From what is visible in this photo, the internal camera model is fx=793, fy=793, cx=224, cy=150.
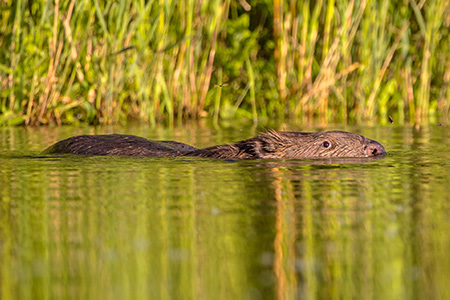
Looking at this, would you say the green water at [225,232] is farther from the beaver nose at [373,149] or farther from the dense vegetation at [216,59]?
the dense vegetation at [216,59]

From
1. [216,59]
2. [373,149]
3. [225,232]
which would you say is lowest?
[225,232]

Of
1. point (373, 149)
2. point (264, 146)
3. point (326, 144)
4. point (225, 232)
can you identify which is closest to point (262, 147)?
point (264, 146)

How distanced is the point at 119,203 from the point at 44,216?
1.60 ft

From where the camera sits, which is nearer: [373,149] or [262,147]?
[373,149]

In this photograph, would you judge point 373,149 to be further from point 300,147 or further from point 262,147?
point 262,147

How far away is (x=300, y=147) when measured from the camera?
689cm

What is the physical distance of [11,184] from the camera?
490cm

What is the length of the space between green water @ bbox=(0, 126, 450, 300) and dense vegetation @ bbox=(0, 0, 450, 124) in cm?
360

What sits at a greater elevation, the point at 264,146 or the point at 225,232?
the point at 264,146

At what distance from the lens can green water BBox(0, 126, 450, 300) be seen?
8.30ft

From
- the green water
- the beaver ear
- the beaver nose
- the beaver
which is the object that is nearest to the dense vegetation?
the beaver

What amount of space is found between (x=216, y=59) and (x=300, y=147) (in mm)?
5123

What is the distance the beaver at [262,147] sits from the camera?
264 inches

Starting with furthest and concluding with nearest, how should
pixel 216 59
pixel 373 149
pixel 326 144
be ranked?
pixel 216 59 < pixel 326 144 < pixel 373 149
